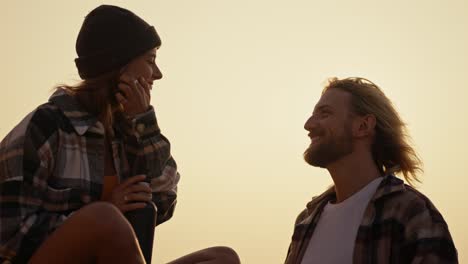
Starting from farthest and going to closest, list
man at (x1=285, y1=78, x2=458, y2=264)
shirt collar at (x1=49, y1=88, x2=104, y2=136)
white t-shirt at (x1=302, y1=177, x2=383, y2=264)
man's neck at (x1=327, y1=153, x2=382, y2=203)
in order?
man's neck at (x1=327, y1=153, x2=382, y2=203), white t-shirt at (x1=302, y1=177, x2=383, y2=264), man at (x1=285, y1=78, x2=458, y2=264), shirt collar at (x1=49, y1=88, x2=104, y2=136)

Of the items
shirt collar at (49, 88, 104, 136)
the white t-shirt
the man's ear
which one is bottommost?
the white t-shirt

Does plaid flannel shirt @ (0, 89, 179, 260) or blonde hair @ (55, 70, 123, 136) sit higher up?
blonde hair @ (55, 70, 123, 136)

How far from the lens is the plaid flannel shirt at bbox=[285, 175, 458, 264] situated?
15.9 feet

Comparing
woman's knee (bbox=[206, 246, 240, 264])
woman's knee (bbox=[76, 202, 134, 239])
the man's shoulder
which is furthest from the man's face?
woman's knee (bbox=[76, 202, 134, 239])

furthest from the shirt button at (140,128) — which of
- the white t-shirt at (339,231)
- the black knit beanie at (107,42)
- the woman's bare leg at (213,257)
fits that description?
the white t-shirt at (339,231)

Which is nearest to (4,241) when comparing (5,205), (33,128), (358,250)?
(5,205)

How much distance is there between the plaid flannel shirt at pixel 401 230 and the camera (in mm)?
4832

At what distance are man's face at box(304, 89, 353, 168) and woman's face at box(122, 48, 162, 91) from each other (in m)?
1.82

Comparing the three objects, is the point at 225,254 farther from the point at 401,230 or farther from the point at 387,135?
the point at 387,135

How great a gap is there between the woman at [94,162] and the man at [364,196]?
4.81 ft

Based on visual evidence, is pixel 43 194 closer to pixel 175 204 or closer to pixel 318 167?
pixel 175 204

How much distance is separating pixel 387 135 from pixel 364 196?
0.73 m

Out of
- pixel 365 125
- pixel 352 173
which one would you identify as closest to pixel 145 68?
pixel 352 173

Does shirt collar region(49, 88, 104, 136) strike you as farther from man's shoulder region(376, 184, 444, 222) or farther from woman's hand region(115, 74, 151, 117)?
man's shoulder region(376, 184, 444, 222)
